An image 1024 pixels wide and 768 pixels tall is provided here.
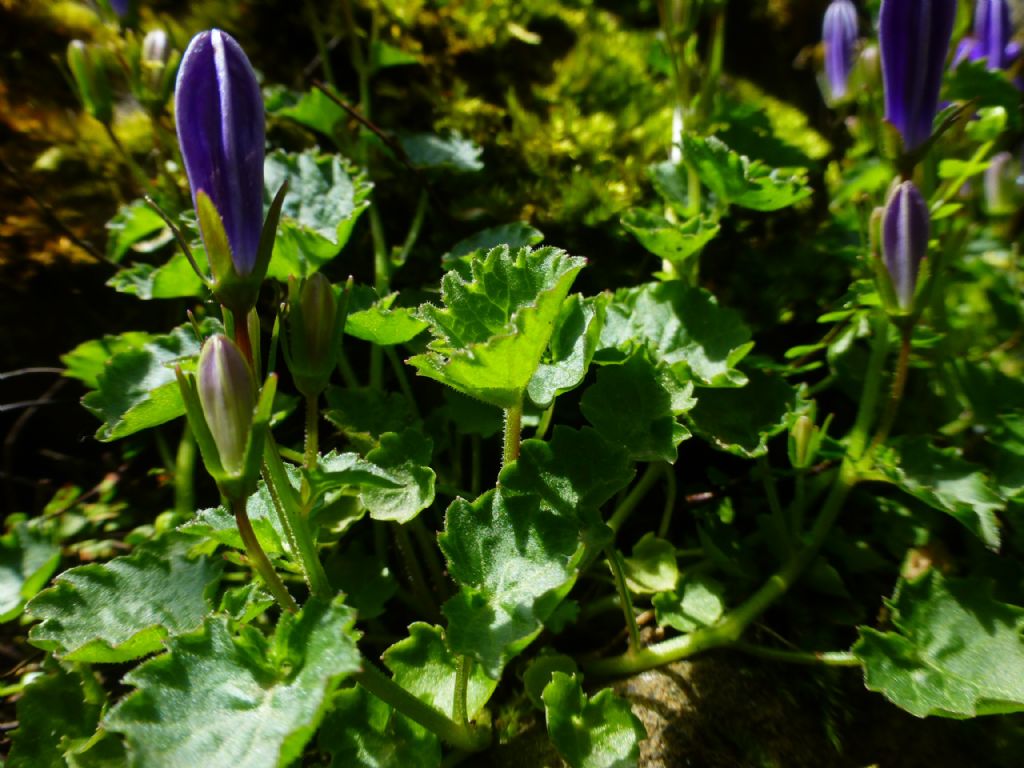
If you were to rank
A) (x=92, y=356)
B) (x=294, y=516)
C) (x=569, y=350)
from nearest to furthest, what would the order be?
(x=294, y=516), (x=569, y=350), (x=92, y=356)

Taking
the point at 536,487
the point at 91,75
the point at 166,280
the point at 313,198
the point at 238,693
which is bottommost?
the point at 238,693

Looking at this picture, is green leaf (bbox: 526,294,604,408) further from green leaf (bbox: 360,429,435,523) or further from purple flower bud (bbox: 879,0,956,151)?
purple flower bud (bbox: 879,0,956,151)

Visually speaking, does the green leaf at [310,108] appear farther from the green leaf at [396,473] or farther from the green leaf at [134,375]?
the green leaf at [396,473]

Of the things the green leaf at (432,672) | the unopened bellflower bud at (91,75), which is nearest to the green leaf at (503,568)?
the green leaf at (432,672)

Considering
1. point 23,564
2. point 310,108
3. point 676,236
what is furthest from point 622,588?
point 310,108

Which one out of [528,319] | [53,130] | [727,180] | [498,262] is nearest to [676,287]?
[727,180]

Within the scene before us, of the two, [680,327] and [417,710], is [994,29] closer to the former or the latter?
[680,327]
